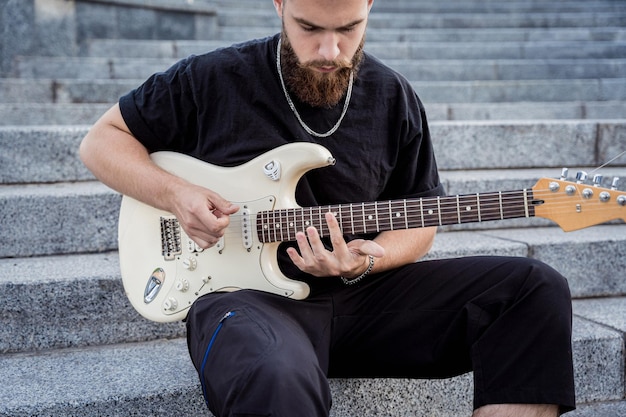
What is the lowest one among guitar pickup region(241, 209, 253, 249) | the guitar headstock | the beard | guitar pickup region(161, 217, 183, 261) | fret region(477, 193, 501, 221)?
guitar pickup region(161, 217, 183, 261)

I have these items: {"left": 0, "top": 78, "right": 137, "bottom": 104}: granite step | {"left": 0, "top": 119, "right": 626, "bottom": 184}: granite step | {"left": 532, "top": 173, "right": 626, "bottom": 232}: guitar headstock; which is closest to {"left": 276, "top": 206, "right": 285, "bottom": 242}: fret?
{"left": 532, "top": 173, "right": 626, "bottom": 232}: guitar headstock

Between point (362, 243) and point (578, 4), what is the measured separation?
7245mm

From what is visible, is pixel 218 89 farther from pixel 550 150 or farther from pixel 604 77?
pixel 604 77

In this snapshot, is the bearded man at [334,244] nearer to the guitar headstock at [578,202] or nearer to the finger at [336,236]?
the finger at [336,236]

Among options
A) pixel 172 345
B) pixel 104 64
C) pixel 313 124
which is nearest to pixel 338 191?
pixel 313 124

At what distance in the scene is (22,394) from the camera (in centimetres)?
238

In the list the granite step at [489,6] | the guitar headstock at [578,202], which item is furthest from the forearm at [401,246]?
the granite step at [489,6]

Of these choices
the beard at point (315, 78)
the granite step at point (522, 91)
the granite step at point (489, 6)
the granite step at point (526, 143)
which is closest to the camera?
the beard at point (315, 78)

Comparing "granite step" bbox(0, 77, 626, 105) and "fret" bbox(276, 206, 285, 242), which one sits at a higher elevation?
"fret" bbox(276, 206, 285, 242)

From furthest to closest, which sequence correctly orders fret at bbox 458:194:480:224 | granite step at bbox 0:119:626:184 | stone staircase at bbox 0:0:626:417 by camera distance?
granite step at bbox 0:119:626:184 → stone staircase at bbox 0:0:626:417 → fret at bbox 458:194:480:224

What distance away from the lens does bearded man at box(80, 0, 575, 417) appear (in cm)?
195

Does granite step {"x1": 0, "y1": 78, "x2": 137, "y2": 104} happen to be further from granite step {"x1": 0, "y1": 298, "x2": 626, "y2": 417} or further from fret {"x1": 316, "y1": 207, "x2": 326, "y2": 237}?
fret {"x1": 316, "y1": 207, "x2": 326, "y2": 237}

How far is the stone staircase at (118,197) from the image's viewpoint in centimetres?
259

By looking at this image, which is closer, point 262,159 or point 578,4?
point 262,159
